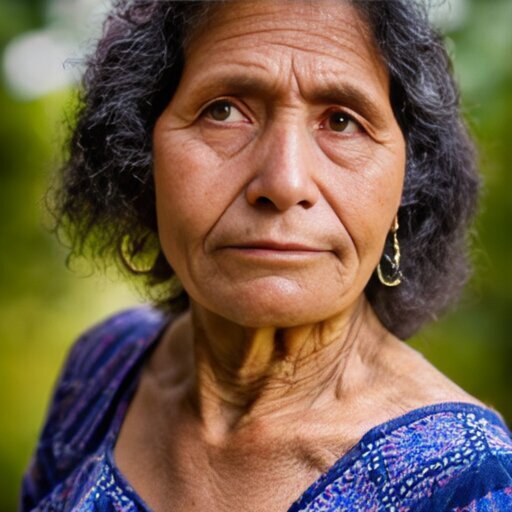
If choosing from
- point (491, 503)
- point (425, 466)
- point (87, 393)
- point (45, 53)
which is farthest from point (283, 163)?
point (45, 53)

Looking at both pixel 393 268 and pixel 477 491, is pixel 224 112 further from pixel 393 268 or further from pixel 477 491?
pixel 477 491

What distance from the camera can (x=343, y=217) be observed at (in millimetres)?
2025

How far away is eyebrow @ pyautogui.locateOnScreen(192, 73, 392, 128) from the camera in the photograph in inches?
79.1

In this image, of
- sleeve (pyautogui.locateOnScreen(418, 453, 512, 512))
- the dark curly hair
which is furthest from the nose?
sleeve (pyautogui.locateOnScreen(418, 453, 512, 512))

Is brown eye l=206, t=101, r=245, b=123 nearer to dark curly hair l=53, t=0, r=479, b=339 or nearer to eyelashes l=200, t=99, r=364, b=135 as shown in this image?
eyelashes l=200, t=99, r=364, b=135

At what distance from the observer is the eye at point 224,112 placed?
209cm

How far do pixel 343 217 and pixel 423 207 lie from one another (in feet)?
1.59

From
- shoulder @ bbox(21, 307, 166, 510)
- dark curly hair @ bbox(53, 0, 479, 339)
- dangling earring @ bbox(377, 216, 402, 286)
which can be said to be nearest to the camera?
dark curly hair @ bbox(53, 0, 479, 339)

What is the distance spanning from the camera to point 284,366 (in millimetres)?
2258

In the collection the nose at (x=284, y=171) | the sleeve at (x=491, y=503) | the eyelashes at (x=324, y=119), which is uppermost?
the eyelashes at (x=324, y=119)

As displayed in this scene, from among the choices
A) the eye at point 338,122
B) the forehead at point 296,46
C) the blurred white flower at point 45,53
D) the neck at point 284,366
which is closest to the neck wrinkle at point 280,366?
the neck at point 284,366

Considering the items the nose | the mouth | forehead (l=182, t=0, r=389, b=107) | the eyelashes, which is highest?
forehead (l=182, t=0, r=389, b=107)

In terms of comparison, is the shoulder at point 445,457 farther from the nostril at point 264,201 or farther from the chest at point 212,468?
the nostril at point 264,201

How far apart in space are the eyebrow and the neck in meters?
0.53
